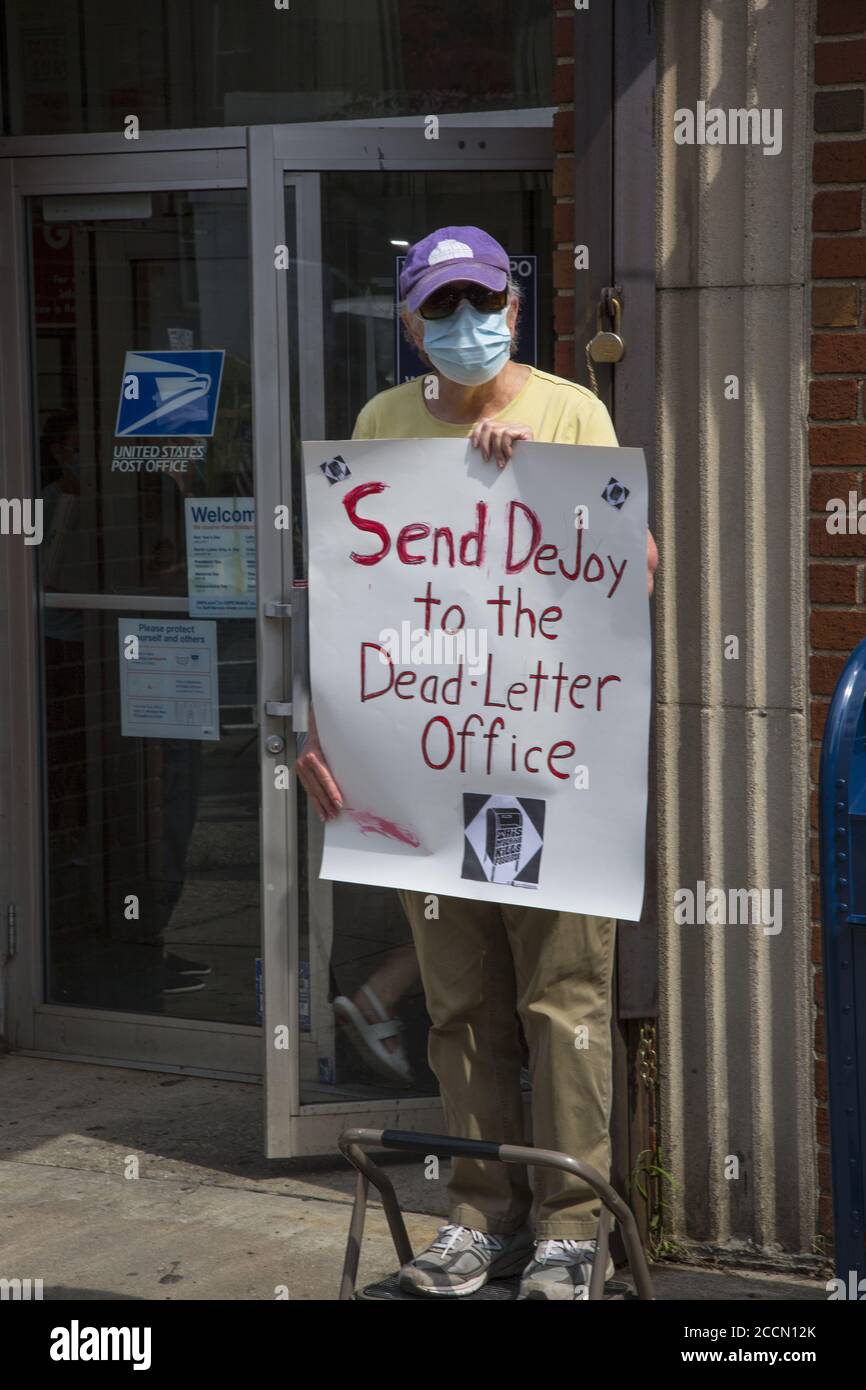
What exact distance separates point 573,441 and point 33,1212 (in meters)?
2.42

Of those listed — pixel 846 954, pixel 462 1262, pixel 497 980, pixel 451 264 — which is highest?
pixel 451 264

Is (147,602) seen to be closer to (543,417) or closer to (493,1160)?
(543,417)

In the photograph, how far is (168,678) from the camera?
16.8 ft

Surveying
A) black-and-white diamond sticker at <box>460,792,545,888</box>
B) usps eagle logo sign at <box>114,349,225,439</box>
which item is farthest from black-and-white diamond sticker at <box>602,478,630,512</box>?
usps eagle logo sign at <box>114,349,225,439</box>

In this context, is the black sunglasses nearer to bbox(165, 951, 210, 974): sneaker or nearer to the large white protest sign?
the large white protest sign

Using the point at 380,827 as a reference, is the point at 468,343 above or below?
above

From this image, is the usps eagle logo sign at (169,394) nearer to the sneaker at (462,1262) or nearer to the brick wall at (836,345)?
the brick wall at (836,345)

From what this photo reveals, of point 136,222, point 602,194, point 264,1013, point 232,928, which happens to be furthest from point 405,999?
point 136,222

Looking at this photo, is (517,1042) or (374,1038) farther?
(374,1038)

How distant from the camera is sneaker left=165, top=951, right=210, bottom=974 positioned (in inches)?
204

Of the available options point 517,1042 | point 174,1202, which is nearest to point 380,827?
point 517,1042

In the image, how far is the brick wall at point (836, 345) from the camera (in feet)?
11.7

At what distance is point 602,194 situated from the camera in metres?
3.60

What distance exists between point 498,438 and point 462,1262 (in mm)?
1592
